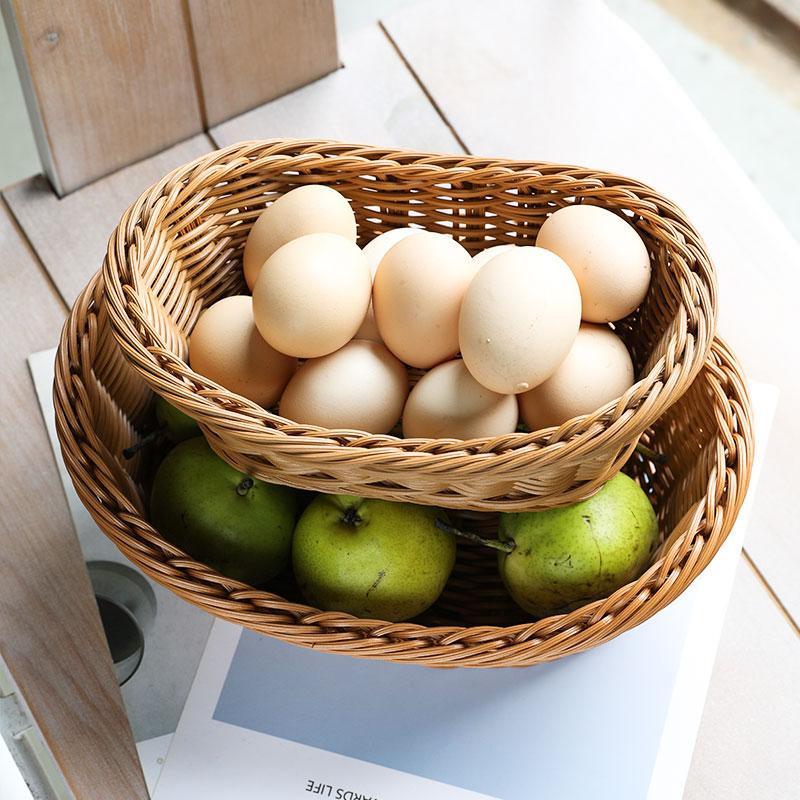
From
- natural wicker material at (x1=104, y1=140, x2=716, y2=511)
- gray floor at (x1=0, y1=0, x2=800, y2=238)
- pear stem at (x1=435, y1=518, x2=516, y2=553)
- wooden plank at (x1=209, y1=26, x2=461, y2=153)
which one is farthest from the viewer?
gray floor at (x1=0, y1=0, x2=800, y2=238)

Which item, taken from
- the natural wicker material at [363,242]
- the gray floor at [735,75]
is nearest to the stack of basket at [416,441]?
the natural wicker material at [363,242]

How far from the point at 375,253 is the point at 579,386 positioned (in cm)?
17

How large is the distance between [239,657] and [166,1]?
54 cm

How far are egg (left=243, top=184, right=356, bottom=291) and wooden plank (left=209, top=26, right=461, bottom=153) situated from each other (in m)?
0.29

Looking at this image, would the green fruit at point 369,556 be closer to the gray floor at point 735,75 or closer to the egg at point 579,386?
the egg at point 579,386

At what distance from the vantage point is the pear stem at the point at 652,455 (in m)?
0.73

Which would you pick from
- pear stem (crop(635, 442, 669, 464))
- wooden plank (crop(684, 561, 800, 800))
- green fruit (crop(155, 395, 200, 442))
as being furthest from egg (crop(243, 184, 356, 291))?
wooden plank (crop(684, 561, 800, 800))

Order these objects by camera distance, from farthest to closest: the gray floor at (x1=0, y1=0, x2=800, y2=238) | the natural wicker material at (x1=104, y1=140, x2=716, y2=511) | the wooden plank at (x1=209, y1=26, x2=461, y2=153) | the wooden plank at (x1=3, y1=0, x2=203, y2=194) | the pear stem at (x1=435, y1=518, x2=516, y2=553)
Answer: the gray floor at (x1=0, y1=0, x2=800, y2=238) → the wooden plank at (x1=209, y1=26, x2=461, y2=153) → the wooden plank at (x1=3, y1=0, x2=203, y2=194) → the pear stem at (x1=435, y1=518, x2=516, y2=553) → the natural wicker material at (x1=104, y1=140, x2=716, y2=511)

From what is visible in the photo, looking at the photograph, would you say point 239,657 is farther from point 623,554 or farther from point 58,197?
point 58,197

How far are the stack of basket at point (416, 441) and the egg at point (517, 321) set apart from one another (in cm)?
5

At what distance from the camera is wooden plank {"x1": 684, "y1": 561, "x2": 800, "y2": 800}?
0.69m

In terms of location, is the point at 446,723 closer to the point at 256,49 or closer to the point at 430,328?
the point at 430,328

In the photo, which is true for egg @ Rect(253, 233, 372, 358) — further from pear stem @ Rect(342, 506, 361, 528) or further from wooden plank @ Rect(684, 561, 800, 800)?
wooden plank @ Rect(684, 561, 800, 800)

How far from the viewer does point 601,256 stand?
2.12ft
